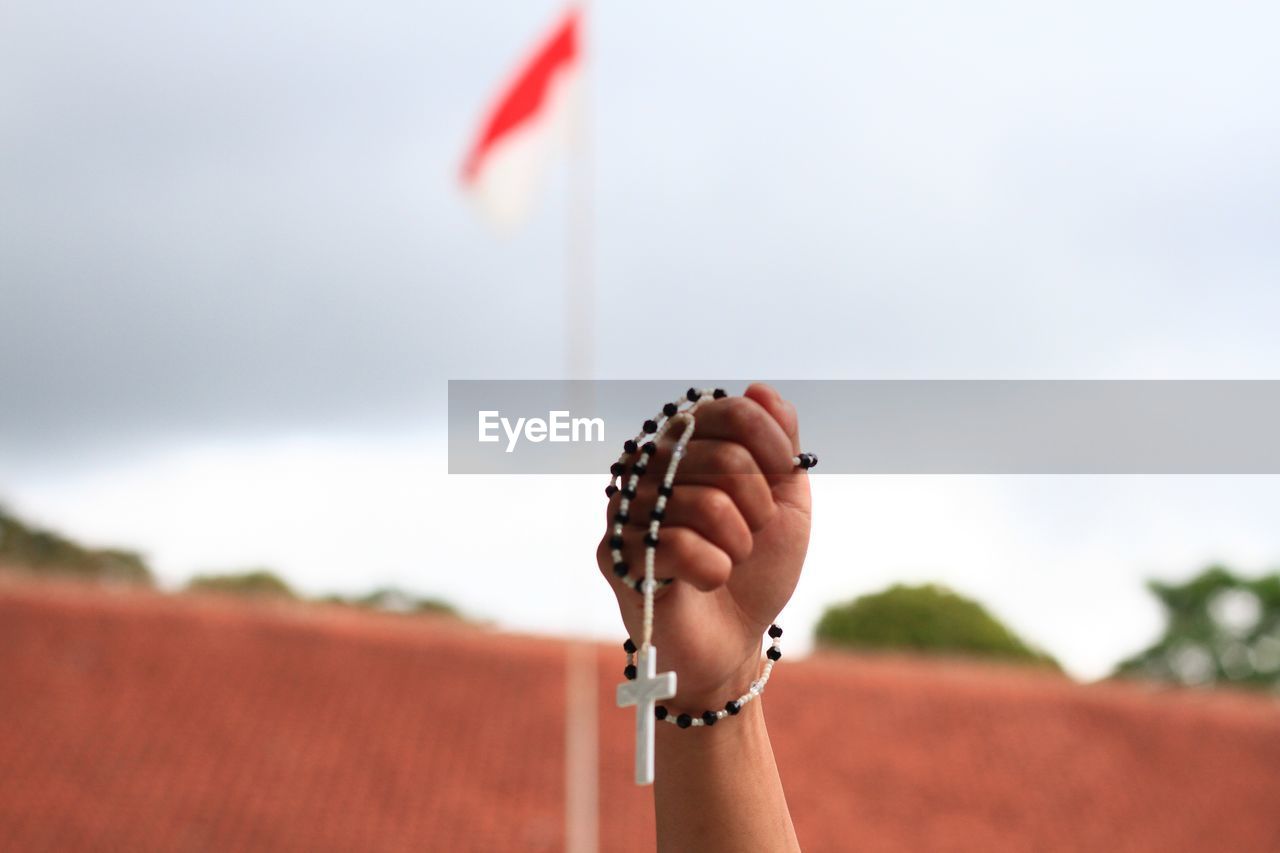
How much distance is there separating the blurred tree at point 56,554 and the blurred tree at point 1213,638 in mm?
16172

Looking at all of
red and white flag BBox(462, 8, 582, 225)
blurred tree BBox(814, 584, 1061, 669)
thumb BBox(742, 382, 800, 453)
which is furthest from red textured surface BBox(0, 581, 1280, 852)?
thumb BBox(742, 382, 800, 453)

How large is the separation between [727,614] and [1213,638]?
23.7m

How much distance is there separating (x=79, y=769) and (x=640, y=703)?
10.9m

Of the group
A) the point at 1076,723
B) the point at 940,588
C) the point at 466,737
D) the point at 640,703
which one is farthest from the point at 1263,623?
the point at 640,703

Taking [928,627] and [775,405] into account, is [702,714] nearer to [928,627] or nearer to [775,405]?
[775,405]

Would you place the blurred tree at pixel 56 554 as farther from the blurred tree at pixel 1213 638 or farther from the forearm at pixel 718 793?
the forearm at pixel 718 793

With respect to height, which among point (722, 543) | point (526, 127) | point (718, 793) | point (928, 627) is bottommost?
point (718, 793)

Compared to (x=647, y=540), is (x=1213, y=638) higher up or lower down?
higher up

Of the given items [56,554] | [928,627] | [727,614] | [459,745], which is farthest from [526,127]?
[56,554]

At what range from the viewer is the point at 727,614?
0.97 meters

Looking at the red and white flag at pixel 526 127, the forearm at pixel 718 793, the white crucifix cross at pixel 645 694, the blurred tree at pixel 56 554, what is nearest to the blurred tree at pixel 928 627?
the blurred tree at pixel 56 554

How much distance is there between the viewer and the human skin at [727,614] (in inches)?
33.0

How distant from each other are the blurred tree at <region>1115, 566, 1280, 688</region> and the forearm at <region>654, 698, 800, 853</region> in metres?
22.6

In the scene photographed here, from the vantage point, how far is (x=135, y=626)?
11.8 m
